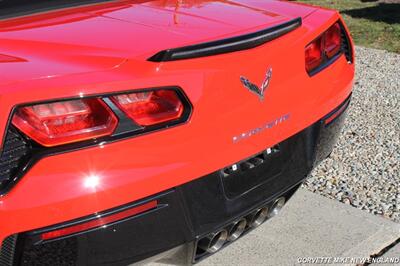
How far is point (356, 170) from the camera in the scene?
12.8ft

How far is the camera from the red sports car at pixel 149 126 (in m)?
1.71

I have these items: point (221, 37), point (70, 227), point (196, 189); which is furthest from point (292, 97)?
point (70, 227)

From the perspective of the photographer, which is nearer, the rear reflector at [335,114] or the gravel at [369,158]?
the rear reflector at [335,114]

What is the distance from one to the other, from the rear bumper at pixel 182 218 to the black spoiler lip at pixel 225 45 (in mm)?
439

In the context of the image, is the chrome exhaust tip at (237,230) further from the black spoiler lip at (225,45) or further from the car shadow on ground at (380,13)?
the car shadow on ground at (380,13)

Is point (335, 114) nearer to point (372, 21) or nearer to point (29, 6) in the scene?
point (29, 6)

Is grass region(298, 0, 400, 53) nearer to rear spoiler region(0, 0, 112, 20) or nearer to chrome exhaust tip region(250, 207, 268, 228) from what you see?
chrome exhaust tip region(250, 207, 268, 228)

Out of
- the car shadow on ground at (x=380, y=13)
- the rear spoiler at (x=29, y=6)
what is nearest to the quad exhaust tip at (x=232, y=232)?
the rear spoiler at (x=29, y=6)

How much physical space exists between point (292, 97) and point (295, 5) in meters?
0.79

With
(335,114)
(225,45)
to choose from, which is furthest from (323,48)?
(225,45)

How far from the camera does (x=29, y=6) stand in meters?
2.62

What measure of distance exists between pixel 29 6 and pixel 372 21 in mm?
7813

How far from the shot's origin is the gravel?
3502mm

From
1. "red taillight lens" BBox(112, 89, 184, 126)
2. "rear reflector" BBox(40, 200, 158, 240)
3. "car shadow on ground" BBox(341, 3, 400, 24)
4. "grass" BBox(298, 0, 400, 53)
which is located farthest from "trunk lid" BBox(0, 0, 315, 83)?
"car shadow on ground" BBox(341, 3, 400, 24)
